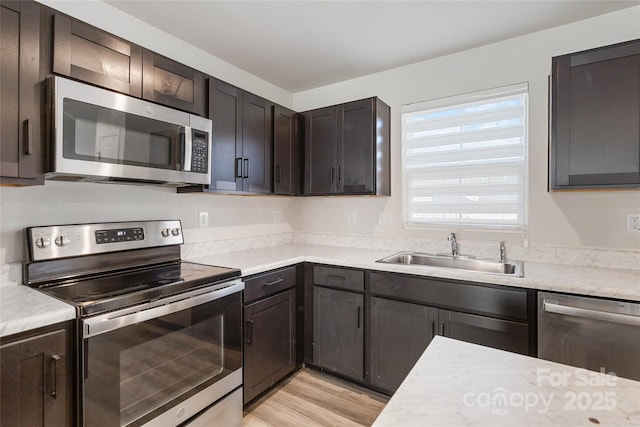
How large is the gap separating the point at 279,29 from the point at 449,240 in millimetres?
1911

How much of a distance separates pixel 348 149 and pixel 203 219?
1.24 meters

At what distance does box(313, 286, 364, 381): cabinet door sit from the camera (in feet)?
7.21

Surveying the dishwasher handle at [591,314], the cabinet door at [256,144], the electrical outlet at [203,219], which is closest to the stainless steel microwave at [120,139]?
the cabinet door at [256,144]

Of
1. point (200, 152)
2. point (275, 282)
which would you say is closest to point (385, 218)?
point (275, 282)

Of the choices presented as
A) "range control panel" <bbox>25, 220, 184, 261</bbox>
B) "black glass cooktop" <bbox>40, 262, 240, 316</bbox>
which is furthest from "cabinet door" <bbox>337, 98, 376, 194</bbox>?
"range control panel" <bbox>25, 220, 184, 261</bbox>

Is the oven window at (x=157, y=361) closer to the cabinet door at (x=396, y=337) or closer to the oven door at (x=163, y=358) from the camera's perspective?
the oven door at (x=163, y=358)

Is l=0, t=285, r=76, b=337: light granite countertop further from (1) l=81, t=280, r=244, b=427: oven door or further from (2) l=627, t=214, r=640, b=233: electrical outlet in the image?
(2) l=627, t=214, r=640, b=233: electrical outlet

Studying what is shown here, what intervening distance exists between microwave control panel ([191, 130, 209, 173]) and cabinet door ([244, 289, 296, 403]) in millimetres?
890

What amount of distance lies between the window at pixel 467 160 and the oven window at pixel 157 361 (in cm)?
167

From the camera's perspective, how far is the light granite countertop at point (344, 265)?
1.13 meters

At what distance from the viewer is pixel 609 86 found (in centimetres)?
167

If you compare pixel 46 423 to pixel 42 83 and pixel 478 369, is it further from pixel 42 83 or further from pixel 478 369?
pixel 478 369

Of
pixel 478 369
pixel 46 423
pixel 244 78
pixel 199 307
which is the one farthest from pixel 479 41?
pixel 46 423

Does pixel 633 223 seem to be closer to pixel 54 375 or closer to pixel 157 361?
pixel 157 361
